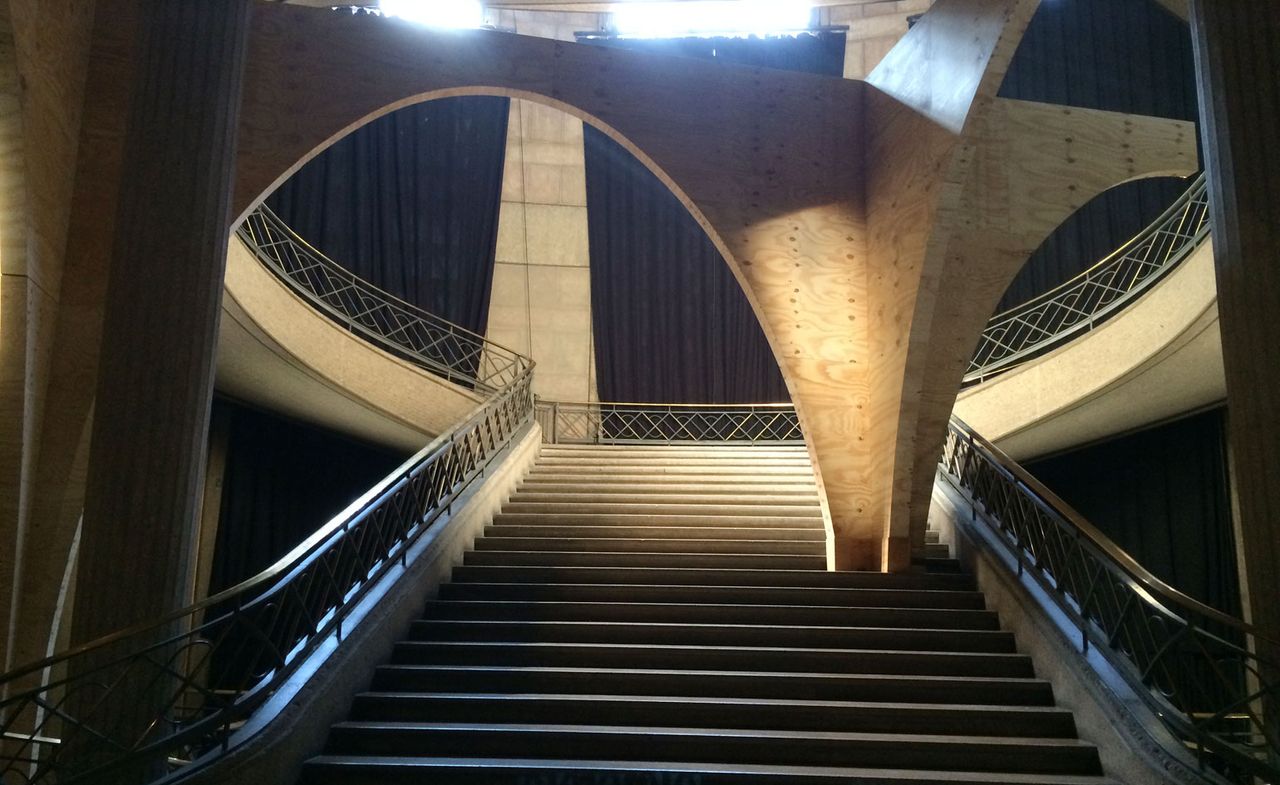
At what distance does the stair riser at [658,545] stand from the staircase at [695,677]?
2cm

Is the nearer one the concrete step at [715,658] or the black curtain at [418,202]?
the concrete step at [715,658]

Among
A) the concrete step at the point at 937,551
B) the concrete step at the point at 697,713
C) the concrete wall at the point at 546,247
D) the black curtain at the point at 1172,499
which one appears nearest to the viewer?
the concrete step at the point at 697,713

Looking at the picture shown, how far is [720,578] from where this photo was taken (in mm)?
7137

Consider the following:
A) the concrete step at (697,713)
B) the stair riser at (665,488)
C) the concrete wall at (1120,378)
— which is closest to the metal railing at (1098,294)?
the concrete wall at (1120,378)

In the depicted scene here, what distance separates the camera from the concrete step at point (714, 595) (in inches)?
265

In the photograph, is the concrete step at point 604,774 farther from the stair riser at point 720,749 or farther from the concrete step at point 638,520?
the concrete step at point 638,520

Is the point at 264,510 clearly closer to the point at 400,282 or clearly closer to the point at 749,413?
the point at 400,282

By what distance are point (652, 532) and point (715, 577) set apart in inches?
47.3

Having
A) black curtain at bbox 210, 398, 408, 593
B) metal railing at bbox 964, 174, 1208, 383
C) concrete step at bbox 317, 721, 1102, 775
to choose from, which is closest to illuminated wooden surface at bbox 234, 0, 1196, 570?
concrete step at bbox 317, 721, 1102, 775

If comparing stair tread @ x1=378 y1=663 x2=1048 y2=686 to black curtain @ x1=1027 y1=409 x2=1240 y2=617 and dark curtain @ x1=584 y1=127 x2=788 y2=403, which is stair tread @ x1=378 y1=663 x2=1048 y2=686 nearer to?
black curtain @ x1=1027 y1=409 x2=1240 y2=617

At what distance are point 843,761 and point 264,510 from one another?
9.03 metres

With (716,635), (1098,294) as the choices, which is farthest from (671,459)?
(1098,294)

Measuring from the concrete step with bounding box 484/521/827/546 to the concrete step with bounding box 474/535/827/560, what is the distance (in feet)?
0.40

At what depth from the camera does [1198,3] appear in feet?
15.3
